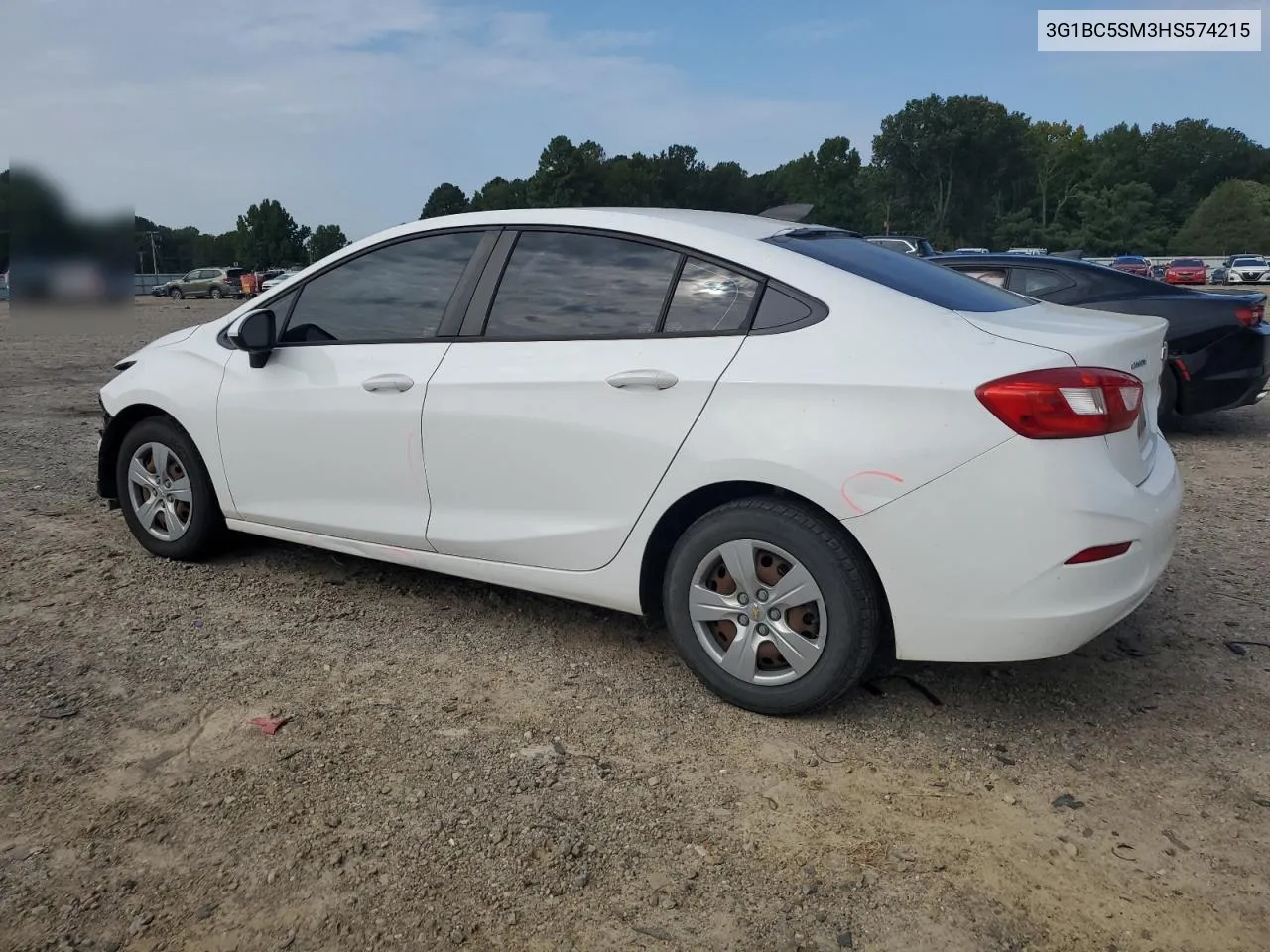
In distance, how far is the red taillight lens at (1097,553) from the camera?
284 centimetres

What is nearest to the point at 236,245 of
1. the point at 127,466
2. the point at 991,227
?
the point at 991,227

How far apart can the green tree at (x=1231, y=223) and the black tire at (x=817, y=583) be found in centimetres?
8158

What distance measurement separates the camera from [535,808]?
2781 mm

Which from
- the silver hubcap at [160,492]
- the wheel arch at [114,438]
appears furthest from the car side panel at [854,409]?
the wheel arch at [114,438]

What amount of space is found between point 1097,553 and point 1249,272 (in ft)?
173

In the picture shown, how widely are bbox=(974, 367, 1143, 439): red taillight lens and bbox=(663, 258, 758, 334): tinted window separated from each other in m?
0.82

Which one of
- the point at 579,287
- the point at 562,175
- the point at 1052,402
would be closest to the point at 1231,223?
the point at 562,175

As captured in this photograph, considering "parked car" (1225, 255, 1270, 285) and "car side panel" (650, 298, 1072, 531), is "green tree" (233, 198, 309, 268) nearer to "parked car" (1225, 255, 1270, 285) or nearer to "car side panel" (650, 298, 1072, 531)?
"parked car" (1225, 255, 1270, 285)

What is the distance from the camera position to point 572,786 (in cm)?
290

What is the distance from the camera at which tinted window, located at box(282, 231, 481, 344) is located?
3.96 metres

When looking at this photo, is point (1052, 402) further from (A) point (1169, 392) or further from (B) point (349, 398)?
(A) point (1169, 392)

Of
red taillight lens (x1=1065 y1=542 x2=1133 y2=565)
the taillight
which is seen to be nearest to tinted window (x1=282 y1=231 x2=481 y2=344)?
red taillight lens (x1=1065 y1=542 x2=1133 y2=565)

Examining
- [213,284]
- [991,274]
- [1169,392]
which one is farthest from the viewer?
[213,284]

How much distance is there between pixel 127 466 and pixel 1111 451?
13.6 feet
